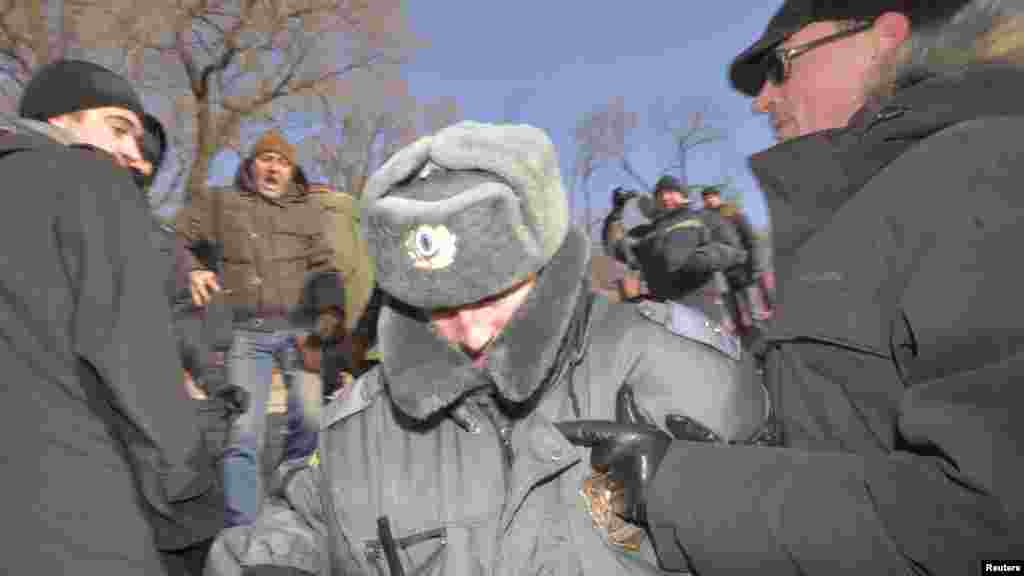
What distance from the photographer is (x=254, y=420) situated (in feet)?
13.4

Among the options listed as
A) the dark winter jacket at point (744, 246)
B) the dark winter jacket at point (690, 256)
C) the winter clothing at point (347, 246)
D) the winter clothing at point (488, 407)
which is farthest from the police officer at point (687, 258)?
the winter clothing at point (488, 407)

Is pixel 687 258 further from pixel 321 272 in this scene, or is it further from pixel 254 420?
pixel 254 420

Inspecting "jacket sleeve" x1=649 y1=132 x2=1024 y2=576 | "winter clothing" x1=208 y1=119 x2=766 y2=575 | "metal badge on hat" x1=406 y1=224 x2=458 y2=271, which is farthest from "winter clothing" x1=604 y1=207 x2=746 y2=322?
"jacket sleeve" x1=649 y1=132 x2=1024 y2=576

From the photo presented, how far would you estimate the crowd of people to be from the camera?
996 millimetres

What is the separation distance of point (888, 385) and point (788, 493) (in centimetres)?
24

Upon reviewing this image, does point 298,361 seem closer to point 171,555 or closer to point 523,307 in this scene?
point 171,555

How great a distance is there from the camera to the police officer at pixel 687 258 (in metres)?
4.95

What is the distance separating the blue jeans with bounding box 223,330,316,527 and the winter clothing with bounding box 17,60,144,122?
Answer: 193 cm

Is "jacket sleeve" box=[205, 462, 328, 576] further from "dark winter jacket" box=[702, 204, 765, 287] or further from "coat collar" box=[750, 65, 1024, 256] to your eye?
"dark winter jacket" box=[702, 204, 765, 287]

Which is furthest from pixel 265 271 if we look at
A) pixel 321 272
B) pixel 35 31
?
pixel 35 31

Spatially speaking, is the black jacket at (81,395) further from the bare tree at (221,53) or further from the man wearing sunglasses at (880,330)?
the bare tree at (221,53)

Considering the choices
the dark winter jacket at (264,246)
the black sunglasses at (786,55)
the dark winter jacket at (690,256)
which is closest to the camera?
the black sunglasses at (786,55)

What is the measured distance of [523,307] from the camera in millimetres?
1636

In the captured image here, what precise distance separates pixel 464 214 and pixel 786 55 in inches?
28.9
